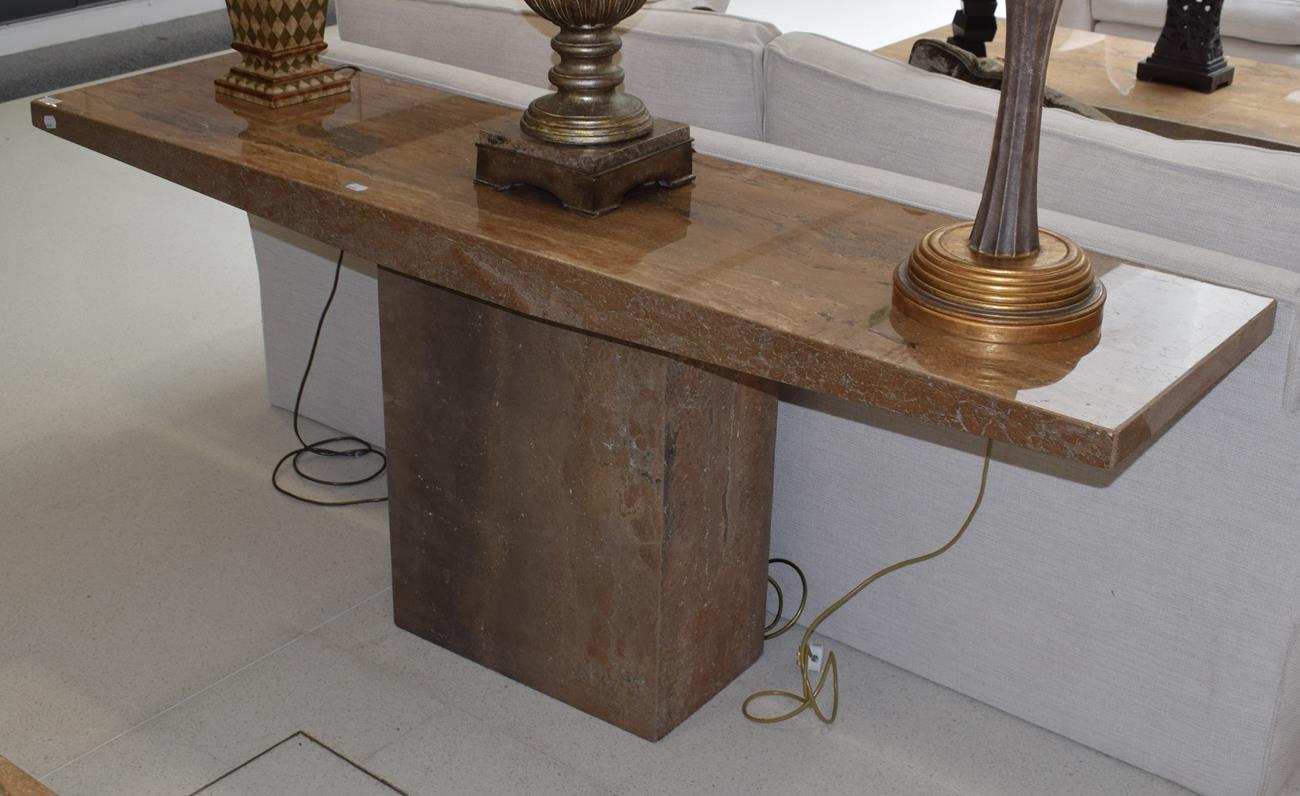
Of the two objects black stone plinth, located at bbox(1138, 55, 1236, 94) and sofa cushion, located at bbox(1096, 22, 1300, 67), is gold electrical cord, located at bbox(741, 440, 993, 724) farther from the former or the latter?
sofa cushion, located at bbox(1096, 22, 1300, 67)

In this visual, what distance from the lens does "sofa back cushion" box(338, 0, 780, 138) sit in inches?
83.0

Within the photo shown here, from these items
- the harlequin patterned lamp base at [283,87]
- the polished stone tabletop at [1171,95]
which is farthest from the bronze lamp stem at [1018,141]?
the polished stone tabletop at [1171,95]

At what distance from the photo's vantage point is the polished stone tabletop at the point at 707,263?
129 centimetres

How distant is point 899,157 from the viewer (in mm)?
1938

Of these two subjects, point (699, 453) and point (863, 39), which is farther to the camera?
point (863, 39)

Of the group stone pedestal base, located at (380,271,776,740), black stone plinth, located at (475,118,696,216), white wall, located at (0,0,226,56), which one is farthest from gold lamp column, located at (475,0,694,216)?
white wall, located at (0,0,226,56)

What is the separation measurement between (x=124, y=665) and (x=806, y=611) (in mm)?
998

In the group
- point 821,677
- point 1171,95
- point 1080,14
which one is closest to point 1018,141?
point 821,677

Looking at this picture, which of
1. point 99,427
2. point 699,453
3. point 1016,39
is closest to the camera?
point 1016,39

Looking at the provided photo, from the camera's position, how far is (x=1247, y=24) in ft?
13.6

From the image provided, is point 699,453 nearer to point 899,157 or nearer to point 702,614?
point 702,614

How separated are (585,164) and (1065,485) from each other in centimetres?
72

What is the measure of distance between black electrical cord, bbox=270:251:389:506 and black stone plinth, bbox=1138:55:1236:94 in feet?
6.86

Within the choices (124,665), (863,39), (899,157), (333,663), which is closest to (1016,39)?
(899,157)
